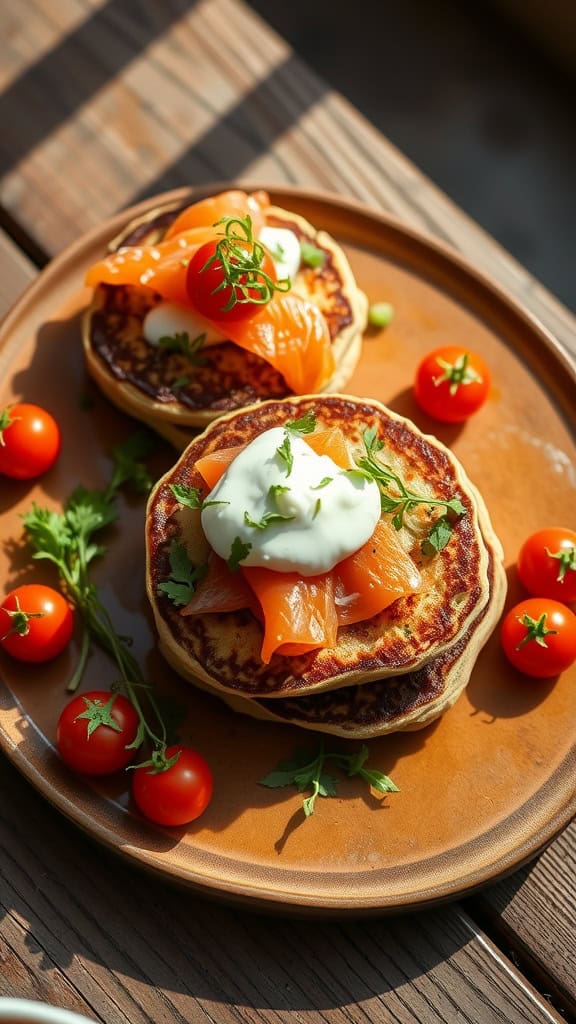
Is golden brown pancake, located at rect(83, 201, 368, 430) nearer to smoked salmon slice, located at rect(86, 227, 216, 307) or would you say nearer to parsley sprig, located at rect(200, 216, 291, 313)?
smoked salmon slice, located at rect(86, 227, 216, 307)

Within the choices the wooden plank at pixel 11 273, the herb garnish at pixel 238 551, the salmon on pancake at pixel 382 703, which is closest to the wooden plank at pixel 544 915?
the salmon on pancake at pixel 382 703

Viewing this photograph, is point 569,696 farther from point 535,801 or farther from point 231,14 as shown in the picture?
point 231,14

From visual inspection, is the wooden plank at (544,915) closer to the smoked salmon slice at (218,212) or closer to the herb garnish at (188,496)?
the herb garnish at (188,496)

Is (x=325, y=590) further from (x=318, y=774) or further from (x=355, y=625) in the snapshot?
(x=318, y=774)

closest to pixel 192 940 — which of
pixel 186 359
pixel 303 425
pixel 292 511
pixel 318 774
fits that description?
A: pixel 318 774

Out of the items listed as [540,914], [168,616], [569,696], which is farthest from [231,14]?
[540,914]
